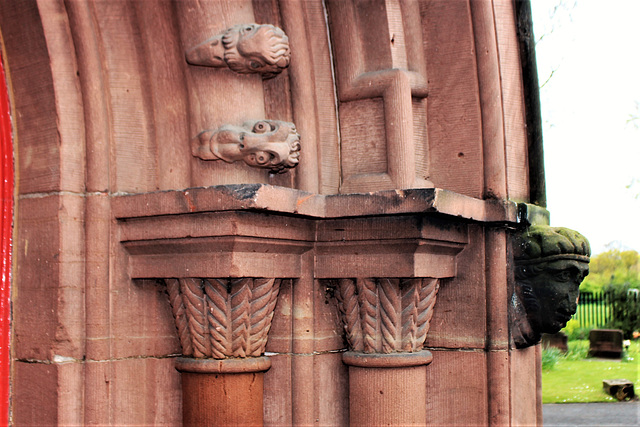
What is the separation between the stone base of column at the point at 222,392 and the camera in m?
1.96

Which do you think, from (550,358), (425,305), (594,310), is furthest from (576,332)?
(425,305)

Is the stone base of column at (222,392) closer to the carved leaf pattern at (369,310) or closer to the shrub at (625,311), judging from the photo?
the carved leaf pattern at (369,310)

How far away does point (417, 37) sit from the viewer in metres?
2.31

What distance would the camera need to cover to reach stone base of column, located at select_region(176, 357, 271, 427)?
1964 mm

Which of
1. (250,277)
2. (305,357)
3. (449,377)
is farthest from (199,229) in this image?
(449,377)

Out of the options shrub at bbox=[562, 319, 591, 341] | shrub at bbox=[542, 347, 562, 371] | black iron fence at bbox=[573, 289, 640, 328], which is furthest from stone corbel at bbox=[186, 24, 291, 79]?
black iron fence at bbox=[573, 289, 640, 328]

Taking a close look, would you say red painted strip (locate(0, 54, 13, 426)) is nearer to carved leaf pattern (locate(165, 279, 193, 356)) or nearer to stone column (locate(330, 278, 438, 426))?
carved leaf pattern (locate(165, 279, 193, 356))

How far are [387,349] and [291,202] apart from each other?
1.76 feet

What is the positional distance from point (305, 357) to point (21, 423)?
0.81m

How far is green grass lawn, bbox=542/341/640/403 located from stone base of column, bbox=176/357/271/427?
7182mm

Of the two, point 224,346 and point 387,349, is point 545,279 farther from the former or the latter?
point 224,346

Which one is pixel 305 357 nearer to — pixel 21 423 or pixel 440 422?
pixel 440 422

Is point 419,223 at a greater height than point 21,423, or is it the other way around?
point 419,223

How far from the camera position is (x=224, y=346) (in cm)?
197
